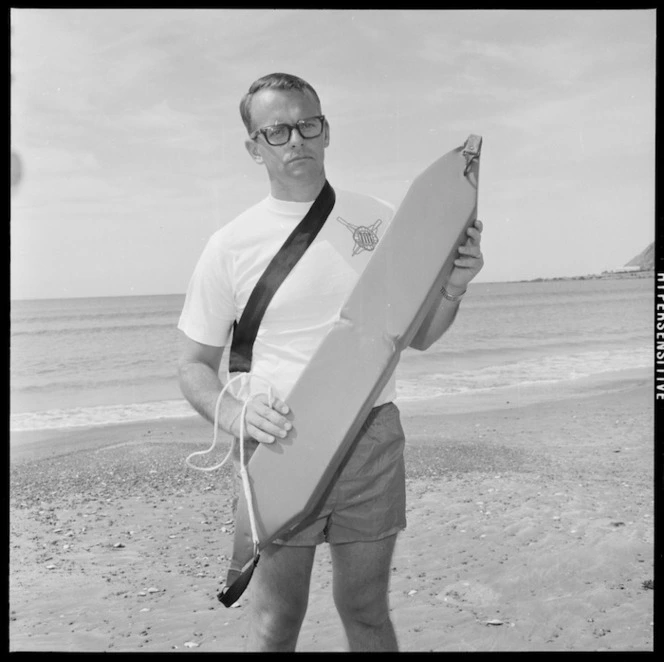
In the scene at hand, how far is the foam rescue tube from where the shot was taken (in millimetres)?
1934

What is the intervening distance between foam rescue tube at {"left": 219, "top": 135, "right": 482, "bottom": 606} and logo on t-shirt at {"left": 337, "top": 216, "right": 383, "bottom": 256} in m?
0.08

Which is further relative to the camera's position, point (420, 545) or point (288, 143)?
point (420, 545)

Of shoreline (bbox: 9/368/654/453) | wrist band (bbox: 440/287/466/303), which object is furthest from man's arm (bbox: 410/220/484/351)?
shoreline (bbox: 9/368/654/453)

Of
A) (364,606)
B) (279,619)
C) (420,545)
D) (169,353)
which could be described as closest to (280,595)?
(279,619)

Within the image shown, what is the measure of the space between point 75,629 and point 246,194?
79.1 inches

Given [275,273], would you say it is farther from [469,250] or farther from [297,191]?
[469,250]

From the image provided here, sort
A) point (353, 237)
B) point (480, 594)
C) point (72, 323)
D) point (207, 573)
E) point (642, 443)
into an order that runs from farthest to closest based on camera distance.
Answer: point (72, 323) < point (642, 443) < point (207, 573) < point (480, 594) < point (353, 237)

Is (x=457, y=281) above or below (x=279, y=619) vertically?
above

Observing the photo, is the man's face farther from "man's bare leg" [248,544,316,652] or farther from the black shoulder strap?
"man's bare leg" [248,544,316,652]

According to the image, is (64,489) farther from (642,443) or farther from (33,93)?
(642,443)

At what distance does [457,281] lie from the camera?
1969 millimetres

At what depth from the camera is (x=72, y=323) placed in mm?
15172

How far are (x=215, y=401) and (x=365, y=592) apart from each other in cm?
64

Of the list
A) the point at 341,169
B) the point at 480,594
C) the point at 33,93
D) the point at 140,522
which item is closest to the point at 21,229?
the point at 33,93
